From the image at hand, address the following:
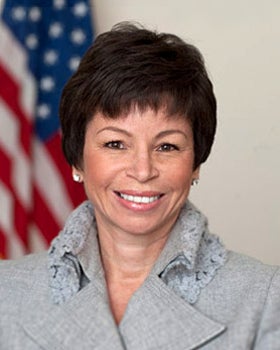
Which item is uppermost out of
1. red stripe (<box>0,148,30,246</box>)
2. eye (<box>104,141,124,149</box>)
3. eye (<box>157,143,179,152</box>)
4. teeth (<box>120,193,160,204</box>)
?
eye (<box>104,141,124,149</box>)

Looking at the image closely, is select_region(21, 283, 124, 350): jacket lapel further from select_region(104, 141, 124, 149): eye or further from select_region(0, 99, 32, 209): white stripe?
select_region(0, 99, 32, 209): white stripe

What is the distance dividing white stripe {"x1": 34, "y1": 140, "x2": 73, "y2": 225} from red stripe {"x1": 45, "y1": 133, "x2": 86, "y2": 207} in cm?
1

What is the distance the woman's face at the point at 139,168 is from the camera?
1.52m

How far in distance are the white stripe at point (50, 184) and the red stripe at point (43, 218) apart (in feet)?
0.05

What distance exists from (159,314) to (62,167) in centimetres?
123

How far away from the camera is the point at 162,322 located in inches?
60.4

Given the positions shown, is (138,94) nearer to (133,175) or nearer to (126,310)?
(133,175)

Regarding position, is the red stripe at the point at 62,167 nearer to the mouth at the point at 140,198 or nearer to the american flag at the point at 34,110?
the american flag at the point at 34,110

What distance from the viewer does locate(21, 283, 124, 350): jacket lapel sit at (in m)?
1.52

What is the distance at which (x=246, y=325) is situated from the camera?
4.86 ft

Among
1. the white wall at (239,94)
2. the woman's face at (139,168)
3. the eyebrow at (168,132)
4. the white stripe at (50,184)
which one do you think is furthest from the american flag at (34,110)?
the eyebrow at (168,132)

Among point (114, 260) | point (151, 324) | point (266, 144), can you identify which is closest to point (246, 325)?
point (151, 324)

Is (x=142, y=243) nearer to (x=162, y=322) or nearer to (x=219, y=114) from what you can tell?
(x=162, y=322)

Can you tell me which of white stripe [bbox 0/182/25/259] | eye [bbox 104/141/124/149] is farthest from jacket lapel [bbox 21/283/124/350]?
white stripe [bbox 0/182/25/259]
